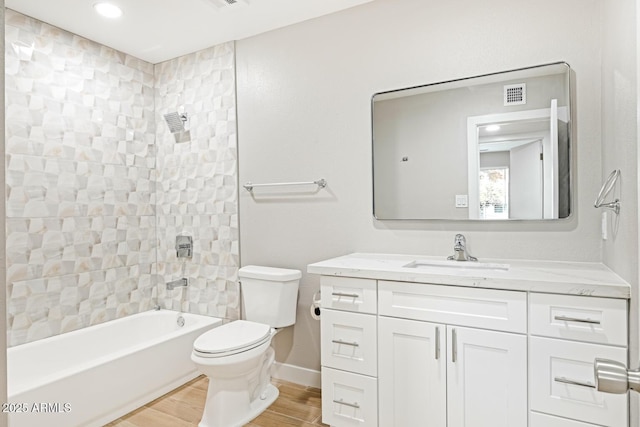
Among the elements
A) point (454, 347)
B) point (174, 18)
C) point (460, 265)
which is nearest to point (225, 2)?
point (174, 18)

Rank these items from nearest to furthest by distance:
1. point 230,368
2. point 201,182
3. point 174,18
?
point 230,368 < point 174,18 < point 201,182

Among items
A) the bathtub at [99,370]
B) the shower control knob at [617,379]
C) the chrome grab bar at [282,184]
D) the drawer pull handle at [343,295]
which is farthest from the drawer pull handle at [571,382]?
the bathtub at [99,370]

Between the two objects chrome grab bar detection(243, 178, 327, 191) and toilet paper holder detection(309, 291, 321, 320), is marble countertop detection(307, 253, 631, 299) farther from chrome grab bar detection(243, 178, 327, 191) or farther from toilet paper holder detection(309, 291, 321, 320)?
chrome grab bar detection(243, 178, 327, 191)

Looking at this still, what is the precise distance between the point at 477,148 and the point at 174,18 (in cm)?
212

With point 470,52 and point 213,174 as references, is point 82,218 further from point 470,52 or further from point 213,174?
point 470,52

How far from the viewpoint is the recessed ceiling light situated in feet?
7.92

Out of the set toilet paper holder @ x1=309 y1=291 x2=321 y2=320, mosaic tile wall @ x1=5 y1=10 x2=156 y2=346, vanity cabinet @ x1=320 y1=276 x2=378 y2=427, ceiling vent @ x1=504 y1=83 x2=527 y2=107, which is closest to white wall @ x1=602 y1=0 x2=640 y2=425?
ceiling vent @ x1=504 y1=83 x2=527 y2=107

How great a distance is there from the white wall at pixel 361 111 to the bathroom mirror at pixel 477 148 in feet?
0.21

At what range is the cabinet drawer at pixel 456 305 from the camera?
5.24 ft

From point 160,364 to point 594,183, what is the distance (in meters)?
2.73

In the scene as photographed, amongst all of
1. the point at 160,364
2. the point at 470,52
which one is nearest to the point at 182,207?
the point at 160,364

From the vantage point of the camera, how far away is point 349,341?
196 cm

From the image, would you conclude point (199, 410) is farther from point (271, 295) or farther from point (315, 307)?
point (315, 307)

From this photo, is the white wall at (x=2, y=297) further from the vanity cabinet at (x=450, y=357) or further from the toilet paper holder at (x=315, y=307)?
the toilet paper holder at (x=315, y=307)
